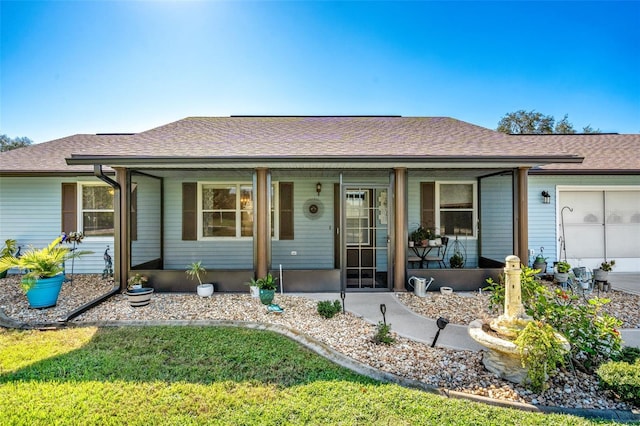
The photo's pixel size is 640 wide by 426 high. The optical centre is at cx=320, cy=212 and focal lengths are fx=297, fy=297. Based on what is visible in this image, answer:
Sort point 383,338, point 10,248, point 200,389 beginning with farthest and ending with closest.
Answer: point 10,248
point 383,338
point 200,389

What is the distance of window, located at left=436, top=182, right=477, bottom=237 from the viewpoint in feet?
26.2

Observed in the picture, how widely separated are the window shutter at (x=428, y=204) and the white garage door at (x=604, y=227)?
3.52 metres

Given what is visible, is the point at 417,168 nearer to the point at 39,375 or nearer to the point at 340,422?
the point at 340,422

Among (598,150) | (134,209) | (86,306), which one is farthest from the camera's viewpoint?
(598,150)

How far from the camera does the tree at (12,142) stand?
28.7m

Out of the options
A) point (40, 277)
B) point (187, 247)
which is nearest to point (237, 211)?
point (187, 247)

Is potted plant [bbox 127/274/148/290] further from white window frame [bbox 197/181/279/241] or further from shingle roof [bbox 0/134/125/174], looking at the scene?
shingle roof [bbox 0/134/125/174]

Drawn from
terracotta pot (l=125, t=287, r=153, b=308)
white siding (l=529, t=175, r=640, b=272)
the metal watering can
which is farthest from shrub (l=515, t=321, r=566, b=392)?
white siding (l=529, t=175, r=640, b=272)

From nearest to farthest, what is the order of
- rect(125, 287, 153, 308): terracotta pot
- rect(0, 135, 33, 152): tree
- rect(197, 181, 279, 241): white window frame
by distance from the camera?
rect(125, 287, 153, 308): terracotta pot → rect(197, 181, 279, 241): white window frame → rect(0, 135, 33, 152): tree

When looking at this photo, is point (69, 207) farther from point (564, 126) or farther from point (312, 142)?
point (564, 126)

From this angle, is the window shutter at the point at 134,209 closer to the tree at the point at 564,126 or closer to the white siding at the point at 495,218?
the white siding at the point at 495,218

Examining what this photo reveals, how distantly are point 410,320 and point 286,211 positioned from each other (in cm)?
440

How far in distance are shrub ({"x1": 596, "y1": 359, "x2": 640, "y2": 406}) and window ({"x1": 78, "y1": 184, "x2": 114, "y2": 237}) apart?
9878 mm

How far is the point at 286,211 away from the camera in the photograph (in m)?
8.01
